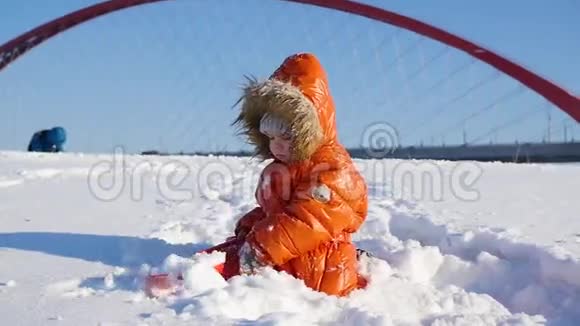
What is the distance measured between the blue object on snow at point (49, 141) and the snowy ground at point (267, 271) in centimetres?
1083

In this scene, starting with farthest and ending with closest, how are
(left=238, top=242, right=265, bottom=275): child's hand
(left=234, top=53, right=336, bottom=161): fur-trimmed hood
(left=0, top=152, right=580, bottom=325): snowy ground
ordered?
1. (left=234, top=53, right=336, bottom=161): fur-trimmed hood
2. (left=238, top=242, right=265, bottom=275): child's hand
3. (left=0, top=152, right=580, bottom=325): snowy ground

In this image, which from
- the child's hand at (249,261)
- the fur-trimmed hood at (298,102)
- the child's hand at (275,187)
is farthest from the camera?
the child's hand at (275,187)

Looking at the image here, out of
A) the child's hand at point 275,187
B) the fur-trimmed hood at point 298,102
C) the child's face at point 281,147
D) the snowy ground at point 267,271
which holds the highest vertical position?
the fur-trimmed hood at point 298,102

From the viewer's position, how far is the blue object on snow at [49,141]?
19.0 meters

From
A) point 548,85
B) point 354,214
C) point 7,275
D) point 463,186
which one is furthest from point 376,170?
point 7,275

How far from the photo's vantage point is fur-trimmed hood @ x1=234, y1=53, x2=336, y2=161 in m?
3.53

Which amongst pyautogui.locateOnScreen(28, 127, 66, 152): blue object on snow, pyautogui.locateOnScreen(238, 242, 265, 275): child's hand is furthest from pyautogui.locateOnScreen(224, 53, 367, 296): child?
pyautogui.locateOnScreen(28, 127, 66, 152): blue object on snow


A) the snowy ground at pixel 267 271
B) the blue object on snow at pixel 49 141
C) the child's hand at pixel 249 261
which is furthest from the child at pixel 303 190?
the blue object on snow at pixel 49 141

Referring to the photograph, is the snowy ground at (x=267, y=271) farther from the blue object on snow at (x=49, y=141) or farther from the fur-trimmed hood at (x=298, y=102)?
the blue object on snow at (x=49, y=141)

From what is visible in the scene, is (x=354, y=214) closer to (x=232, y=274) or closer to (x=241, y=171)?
(x=232, y=274)

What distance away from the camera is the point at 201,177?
8172 millimetres

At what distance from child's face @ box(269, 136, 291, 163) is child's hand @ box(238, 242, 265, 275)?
0.48 m

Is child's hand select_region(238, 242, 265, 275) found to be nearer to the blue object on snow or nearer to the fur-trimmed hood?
the fur-trimmed hood

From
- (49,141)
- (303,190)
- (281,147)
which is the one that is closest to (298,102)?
(281,147)
